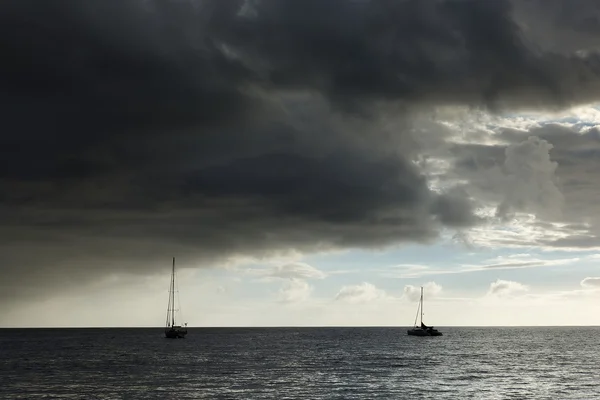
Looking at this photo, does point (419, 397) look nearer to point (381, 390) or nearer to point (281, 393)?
point (381, 390)

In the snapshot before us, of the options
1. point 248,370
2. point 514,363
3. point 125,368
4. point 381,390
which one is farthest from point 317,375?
point 514,363

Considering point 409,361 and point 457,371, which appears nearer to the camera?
point 457,371

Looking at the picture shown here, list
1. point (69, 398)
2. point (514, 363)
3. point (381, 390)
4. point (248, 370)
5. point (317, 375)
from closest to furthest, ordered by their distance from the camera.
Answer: point (69, 398)
point (381, 390)
point (317, 375)
point (248, 370)
point (514, 363)

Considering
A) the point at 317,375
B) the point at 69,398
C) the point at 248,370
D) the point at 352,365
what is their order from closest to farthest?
the point at 69,398
the point at 317,375
the point at 248,370
the point at 352,365

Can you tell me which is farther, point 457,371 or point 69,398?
point 457,371

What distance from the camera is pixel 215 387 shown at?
9600 cm

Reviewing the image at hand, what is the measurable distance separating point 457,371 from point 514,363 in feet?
94.9

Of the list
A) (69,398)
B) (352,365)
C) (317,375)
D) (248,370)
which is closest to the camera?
(69,398)

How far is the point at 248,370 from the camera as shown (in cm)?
12425

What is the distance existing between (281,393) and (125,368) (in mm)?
50262

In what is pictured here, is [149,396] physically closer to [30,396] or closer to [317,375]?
[30,396]

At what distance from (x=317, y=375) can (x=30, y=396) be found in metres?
46.5

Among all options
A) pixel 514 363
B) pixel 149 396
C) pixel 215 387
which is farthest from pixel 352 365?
pixel 149 396

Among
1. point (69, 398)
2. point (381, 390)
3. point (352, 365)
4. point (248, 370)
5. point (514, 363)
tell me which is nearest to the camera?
point (69, 398)
